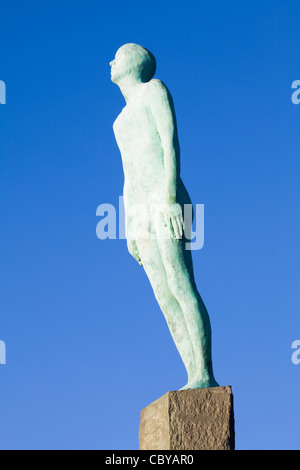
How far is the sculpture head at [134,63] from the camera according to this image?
10.0 meters

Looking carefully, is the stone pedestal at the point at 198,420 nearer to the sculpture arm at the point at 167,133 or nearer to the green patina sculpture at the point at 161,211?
the green patina sculpture at the point at 161,211

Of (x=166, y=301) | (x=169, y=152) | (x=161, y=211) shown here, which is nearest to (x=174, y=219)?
(x=161, y=211)

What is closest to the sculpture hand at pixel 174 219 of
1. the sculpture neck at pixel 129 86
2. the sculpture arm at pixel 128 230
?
the sculpture arm at pixel 128 230

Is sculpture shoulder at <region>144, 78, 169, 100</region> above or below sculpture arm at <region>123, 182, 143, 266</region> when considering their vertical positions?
above

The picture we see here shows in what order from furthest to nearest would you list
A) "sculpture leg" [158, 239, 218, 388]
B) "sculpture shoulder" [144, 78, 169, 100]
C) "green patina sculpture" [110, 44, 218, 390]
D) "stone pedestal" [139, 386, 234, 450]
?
1. "sculpture shoulder" [144, 78, 169, 100]
2. "green patina sculpture" [110, 44, 218, 390]
3. "sculpture leg" [158, 239, 218, 388]
4. "stone pedestal" [139, 386, 234, 450]

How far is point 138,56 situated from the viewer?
10047mm

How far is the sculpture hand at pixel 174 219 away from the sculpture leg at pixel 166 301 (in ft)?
0.98

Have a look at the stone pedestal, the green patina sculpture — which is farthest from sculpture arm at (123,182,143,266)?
the stone pedestal

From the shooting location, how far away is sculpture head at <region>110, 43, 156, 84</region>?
1003cm

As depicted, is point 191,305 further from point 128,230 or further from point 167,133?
point 167,133

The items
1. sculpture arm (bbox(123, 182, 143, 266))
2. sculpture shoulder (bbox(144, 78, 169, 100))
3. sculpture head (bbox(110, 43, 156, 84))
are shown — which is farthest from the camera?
sculpture head (bbox(110, 43, 156, 84))

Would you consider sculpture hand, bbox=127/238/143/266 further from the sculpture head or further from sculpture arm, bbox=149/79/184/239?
the sculpture head
